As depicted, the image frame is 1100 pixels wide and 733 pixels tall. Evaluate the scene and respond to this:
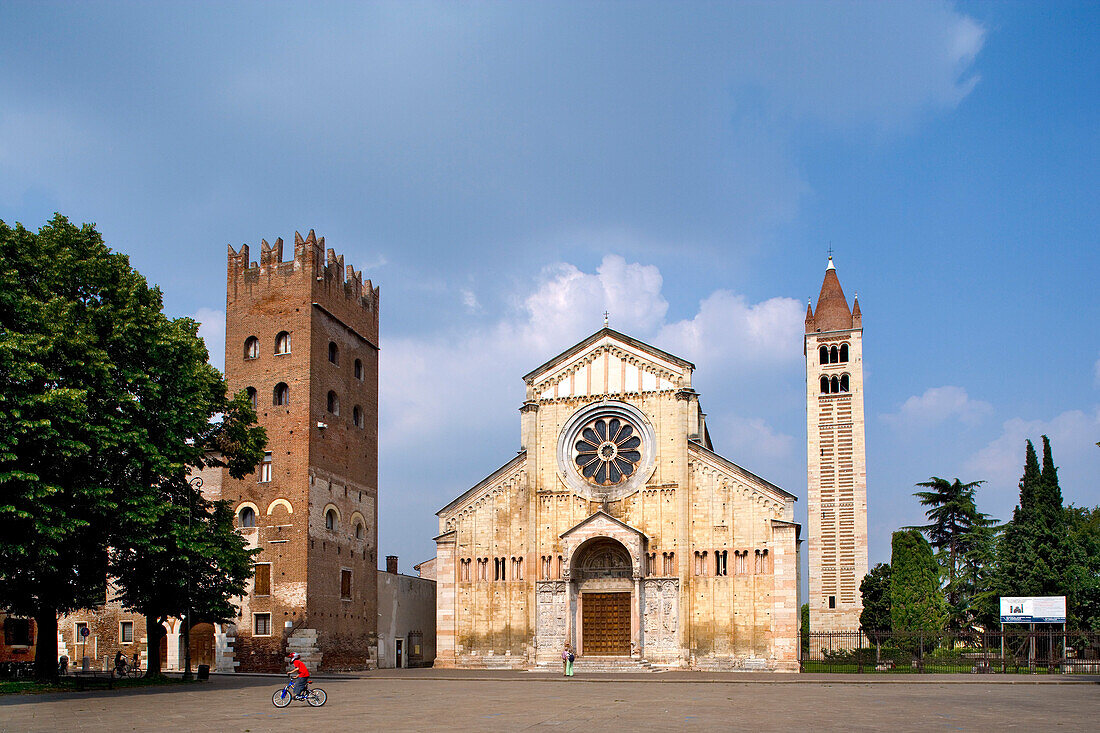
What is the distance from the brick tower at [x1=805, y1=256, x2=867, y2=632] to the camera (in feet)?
189

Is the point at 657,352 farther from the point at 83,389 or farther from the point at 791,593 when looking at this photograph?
the point at 83,389

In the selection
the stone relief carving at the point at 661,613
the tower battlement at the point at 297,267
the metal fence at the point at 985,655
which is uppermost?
the tower battlement at the point at 297,267

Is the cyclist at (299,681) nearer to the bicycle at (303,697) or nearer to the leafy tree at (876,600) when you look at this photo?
the bicycle at (303,697)

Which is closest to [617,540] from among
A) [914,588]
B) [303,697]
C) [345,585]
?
[345,585]

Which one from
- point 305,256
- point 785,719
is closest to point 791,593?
point 785,719

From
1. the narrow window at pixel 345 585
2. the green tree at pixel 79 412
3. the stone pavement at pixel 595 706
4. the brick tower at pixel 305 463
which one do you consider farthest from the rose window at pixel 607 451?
the green tree at pixel 79 412

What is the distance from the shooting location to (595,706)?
2347 cm

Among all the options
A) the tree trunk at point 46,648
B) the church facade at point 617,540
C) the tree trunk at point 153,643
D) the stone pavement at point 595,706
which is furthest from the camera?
the church facade at point 617,540

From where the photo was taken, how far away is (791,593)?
39625 mm

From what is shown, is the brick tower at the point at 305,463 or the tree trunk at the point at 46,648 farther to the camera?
the brick tower at the point at 305,463

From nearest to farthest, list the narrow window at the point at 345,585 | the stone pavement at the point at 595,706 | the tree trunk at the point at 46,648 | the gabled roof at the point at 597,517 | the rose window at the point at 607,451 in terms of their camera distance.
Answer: the stone pavement at the point at 595,706 → the tree trunk at the point at 46,648 → the gabled roof at the point at 597,517 → the rose window at the point at 607,451 → the narrow window at the point at 345,585

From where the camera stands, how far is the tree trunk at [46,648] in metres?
28.7

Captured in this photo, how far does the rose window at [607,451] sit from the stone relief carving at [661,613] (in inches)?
200

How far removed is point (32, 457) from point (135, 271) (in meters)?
6.99
